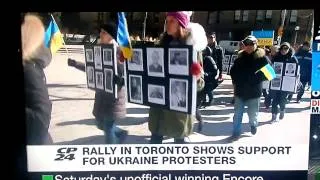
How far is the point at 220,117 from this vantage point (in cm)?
280

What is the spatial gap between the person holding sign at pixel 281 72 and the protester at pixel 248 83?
9 centimetres

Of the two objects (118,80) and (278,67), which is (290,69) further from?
(118,80)

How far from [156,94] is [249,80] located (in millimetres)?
641

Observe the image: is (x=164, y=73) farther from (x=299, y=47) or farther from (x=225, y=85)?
(x=299, y=47)

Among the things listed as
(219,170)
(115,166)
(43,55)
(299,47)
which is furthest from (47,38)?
(299,47)

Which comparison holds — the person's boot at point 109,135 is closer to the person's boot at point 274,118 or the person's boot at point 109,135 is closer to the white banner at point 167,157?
the white banner at point 167,157

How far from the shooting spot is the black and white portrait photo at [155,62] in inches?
108

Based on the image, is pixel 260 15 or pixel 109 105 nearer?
pixel 260 15

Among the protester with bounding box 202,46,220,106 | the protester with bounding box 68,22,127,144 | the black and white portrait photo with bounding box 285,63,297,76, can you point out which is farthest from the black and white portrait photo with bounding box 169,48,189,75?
the black and white portrait photo with bounding box 285,63,297,76

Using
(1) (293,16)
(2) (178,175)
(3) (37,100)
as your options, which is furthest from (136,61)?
(1) (293,16)

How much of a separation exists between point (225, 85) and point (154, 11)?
68 cm

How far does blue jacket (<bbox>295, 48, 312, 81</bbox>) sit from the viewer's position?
2.70 meters

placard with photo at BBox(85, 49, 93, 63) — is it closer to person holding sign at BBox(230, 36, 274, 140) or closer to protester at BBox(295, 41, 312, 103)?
person holding sign at BBox(230, 36, 274, 140)

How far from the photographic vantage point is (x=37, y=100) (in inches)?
111
